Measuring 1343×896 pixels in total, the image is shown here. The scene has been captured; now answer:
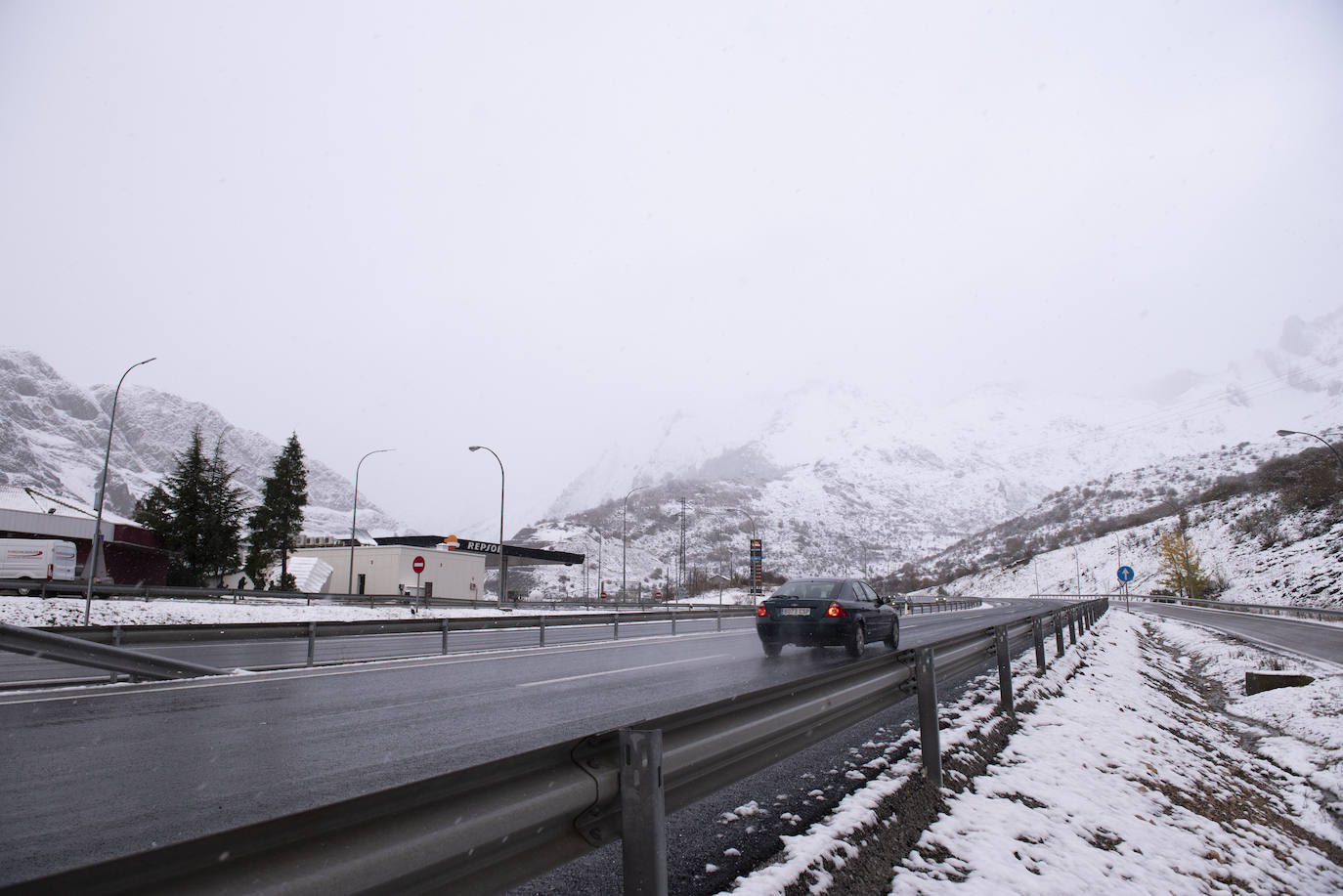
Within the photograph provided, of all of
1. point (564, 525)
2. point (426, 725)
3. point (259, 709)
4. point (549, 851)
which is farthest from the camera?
point (564, 525)

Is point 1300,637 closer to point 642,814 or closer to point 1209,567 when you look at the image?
point 642,814

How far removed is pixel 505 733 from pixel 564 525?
16981 cm

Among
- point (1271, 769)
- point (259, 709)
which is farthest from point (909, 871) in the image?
point (259, 709)

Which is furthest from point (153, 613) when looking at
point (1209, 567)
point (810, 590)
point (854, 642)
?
point (1209, 567)

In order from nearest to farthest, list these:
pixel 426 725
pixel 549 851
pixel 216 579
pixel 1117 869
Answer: pixel 549 851, pixel 1117 869, pixel 426 725, pixel 216 579

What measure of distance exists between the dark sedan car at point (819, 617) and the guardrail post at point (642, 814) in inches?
443

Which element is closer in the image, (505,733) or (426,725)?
(505,733)

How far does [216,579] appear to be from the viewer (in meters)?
53.5

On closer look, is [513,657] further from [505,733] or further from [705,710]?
[705,710]

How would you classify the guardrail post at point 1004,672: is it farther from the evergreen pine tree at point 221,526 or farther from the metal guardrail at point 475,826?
the evergreen pine tree at point 221,526

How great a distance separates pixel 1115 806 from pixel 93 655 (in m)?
11.6

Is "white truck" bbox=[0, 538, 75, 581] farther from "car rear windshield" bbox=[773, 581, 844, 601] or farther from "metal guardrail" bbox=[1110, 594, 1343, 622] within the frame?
"metal guardrail" bbox=[1110, 594, 1343, 622]

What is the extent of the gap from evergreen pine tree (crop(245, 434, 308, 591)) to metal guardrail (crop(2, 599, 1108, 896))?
2524 inches

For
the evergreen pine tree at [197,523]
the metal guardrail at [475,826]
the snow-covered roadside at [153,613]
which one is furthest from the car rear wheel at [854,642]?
the evergreen pine tree at [197,523]
